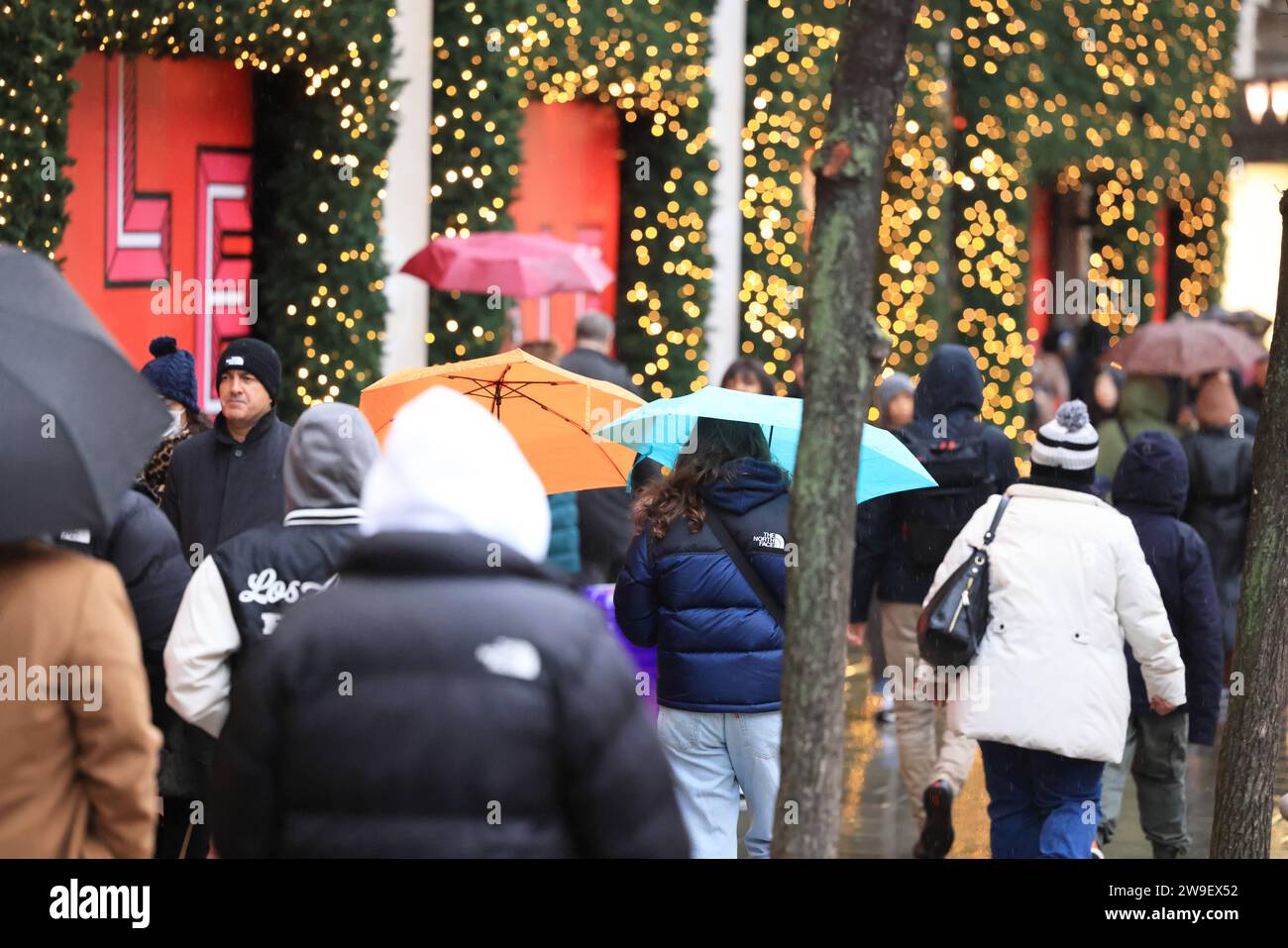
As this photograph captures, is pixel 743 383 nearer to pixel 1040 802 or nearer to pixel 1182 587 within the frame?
pixel 1182 587

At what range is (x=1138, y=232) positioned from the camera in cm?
2184

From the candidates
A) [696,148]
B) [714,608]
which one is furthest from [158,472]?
[696,148]

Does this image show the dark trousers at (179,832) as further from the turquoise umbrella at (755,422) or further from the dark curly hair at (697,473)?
the turquoise umbrella at (755,422)

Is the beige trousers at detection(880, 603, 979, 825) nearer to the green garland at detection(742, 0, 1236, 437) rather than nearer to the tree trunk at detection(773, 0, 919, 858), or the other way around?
the tree trunk at detection(773, 0, 919, 858)

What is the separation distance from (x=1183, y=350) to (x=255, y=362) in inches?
339

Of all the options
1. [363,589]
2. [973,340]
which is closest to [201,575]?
[363,589]

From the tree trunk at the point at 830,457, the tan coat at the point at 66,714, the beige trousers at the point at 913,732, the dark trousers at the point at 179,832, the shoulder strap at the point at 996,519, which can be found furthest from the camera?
the beige trousers at the point at 913,732

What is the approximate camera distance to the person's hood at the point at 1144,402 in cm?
1212

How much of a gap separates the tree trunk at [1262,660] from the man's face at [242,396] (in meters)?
3.40

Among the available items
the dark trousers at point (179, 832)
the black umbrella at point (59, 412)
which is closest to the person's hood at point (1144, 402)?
the dark trousers at point (179, 832)

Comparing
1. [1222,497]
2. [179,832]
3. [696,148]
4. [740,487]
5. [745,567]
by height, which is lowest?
[179,832]

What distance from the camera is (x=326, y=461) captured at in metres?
4.79
